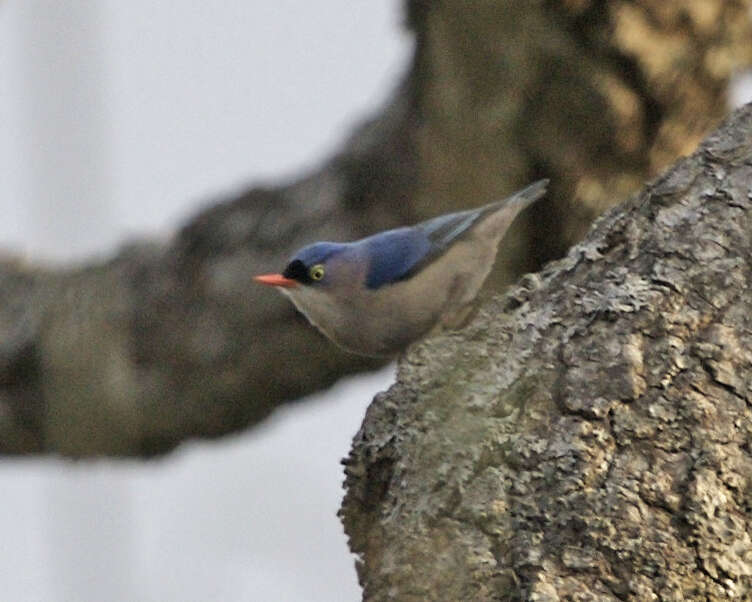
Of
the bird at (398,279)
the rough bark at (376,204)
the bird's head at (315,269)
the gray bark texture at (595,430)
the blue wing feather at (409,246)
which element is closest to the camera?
the gray bark texture at (595,430)

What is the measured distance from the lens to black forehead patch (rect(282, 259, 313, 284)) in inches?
211

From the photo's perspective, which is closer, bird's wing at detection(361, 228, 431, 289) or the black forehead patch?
bird's wing at detection(361, 228, 431, 289)

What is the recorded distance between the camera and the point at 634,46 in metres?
5.74

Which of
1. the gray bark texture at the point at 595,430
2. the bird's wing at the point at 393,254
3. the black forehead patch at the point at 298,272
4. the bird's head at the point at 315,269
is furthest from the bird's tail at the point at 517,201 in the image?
the gray bark texture at the point at 595,430

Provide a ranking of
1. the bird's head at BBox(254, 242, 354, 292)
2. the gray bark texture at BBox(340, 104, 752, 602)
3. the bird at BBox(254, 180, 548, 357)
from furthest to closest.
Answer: the bird's head at BBox(254, 242, 354, 292) < the bird at BBox(254, 180, 548, 357) < the gray bark texture at BBox(340, 104, 752, 602)

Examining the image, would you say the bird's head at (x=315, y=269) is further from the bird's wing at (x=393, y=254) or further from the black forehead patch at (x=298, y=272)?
the bird's wing at (x=393, y=254)

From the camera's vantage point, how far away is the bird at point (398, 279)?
16.5 ft

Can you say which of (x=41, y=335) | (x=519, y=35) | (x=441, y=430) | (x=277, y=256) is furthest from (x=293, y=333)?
(x=441, y=430)

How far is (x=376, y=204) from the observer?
6516 mm

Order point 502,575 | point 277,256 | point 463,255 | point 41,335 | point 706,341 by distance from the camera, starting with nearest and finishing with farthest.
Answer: point 502,575 → point 706,341 → point 463,255 → point 277,256 → point 41,335

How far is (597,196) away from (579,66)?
600mm

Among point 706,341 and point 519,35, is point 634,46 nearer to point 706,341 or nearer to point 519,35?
point 519,35

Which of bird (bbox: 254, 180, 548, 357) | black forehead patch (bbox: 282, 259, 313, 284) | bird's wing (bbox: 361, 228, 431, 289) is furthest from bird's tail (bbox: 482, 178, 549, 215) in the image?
black forehead patch (bbox: 282, 259, 313, 284)

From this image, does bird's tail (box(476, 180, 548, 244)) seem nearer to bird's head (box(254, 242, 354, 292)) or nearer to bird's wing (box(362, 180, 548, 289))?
bird's wing (box(362, 180, 548, 289))
